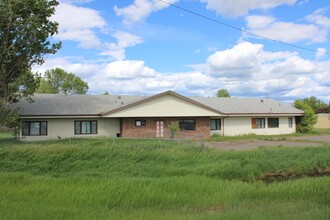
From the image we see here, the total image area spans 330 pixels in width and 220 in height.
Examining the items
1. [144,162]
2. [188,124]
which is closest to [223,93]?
[188,124]

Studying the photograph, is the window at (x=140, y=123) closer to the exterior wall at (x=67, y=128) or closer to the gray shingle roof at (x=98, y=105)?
the gray shingle roof at (x=98, y=105)

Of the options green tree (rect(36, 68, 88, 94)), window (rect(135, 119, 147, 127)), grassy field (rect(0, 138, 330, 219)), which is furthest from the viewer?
green tree (rect(36, 68, 88, 94))

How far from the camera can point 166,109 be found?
108 ft

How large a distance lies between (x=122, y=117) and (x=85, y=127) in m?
3.18

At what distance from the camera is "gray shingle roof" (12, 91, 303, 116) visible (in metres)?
31.2

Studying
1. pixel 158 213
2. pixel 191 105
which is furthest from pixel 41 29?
pixel 158 213

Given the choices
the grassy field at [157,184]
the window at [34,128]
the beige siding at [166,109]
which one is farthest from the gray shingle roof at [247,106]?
the grassy field at [157,184]

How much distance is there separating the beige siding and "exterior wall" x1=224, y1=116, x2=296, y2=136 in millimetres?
4167

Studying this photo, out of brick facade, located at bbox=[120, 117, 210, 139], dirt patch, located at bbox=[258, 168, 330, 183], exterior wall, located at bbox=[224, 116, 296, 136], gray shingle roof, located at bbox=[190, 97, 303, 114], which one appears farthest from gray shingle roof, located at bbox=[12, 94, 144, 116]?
dirt patch, located at bbox=[258, 168, 330, 183]

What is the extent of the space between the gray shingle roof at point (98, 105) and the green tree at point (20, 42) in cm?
565

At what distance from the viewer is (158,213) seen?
332 inches

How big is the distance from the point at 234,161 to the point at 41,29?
15.4 meters

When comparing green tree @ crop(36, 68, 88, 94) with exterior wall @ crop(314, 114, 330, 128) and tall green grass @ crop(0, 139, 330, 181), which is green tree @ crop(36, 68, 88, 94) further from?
tall green grass @ crop(0, 139, 330, 181)

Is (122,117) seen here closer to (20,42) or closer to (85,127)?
(85,127)
